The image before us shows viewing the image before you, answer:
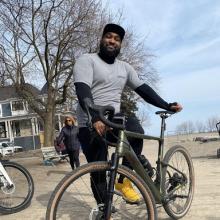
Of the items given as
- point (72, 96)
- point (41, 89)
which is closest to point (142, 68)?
point (72, 96)

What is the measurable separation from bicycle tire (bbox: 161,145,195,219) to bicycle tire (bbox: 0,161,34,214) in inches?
95.4

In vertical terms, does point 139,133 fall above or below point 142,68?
below

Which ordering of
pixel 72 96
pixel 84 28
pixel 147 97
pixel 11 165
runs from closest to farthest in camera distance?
pixel 147 97
pixel 11 165
pixel 84 28
pixel 72 96

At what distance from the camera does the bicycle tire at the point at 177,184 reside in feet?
17.0

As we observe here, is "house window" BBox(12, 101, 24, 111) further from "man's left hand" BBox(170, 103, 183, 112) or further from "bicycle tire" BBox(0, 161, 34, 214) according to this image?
"man's left hand" BBox(170, 103, 183, 112)

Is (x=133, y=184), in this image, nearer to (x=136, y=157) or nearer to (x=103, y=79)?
(x=136, y=157)

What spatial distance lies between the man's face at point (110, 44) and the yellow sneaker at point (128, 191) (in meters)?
1.37

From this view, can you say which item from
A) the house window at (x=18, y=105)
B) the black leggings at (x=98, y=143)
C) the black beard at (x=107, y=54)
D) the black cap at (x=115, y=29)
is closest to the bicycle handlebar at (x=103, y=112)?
the black leggings at (x=98, y=143)

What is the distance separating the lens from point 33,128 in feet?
227

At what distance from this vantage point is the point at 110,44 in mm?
4848

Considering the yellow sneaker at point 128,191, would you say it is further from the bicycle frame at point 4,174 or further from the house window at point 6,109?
the house window at point 6,109

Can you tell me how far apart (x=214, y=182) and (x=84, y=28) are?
18615 mm

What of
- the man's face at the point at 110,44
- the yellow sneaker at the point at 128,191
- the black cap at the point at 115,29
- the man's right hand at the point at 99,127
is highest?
the black cap at the point at 115,29

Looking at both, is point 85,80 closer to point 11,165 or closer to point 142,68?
point 11,165
